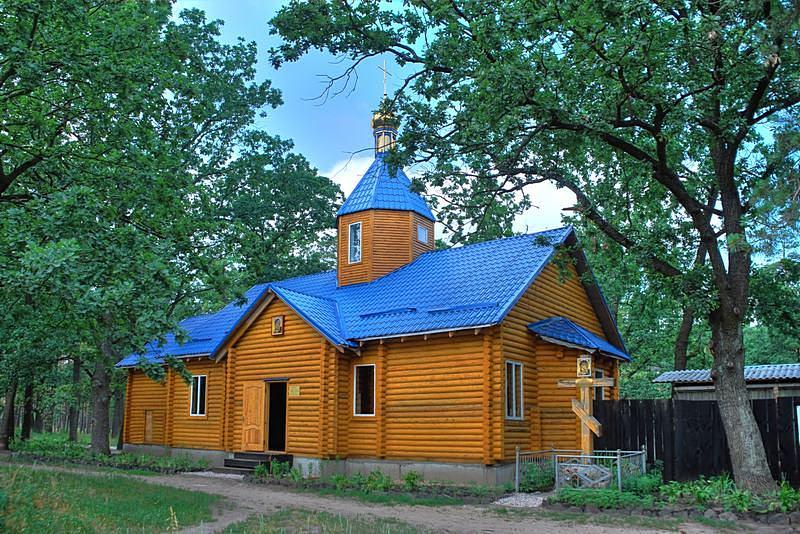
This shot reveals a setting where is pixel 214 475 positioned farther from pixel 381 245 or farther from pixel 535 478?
pixel 535 478

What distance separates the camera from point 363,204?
2545cm

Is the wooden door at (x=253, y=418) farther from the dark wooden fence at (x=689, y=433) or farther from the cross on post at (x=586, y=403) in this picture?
the dark wooden fence at (x=689, y=433)

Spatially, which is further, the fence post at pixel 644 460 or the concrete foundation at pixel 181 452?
the concrete foundation at pixel 181 452

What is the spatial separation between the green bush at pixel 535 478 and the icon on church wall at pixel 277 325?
8.30m

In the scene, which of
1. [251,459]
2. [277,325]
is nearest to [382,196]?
[277,325]

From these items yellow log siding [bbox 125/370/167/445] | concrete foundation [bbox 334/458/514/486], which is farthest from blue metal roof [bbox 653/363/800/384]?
yellow log siding [bbox 125/370/167/445]

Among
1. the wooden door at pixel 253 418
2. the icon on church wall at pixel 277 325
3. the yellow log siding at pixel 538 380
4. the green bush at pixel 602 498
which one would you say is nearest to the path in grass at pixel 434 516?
the green bush at pixel 602 498

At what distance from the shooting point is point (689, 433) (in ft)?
49.6

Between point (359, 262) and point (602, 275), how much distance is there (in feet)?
43.6

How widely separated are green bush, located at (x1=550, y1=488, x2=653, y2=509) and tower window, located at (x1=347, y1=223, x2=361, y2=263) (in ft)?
43.7

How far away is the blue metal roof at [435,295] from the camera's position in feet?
59.4

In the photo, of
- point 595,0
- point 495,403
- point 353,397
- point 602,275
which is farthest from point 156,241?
point 602,275

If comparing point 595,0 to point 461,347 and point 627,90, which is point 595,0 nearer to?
point 627,90

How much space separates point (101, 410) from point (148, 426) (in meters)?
1.81
